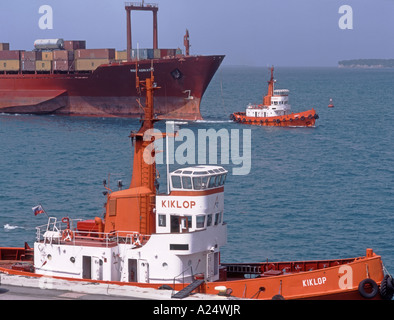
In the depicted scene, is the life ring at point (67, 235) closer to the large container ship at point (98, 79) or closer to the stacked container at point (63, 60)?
the large container ship at point (98, 79)

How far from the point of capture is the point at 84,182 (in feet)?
196

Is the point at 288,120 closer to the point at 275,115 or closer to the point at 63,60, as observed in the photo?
the point at 275,115

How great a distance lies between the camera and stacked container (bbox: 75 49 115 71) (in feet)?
348

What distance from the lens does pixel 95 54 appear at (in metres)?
108

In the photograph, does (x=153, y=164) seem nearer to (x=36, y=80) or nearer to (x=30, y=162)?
(x=30, y=162)

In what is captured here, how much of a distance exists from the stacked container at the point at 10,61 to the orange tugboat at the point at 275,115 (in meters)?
36.3

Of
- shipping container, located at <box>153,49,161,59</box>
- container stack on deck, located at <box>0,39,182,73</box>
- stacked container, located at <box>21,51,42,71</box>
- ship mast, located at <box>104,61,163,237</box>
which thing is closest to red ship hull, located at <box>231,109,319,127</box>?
container stack on deck, located at <box>0,39,182,73</box>

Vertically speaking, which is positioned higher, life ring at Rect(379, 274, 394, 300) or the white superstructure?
the white superstructure

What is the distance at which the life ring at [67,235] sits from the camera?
97.9 ft

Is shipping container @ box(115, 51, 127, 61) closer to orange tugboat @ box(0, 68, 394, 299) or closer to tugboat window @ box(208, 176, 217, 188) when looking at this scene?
orange tugboat @ box(0, 68, 394, 299)

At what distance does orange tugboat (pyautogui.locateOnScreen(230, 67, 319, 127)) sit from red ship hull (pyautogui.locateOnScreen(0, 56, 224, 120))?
23.1ft

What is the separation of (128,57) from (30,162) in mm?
38317

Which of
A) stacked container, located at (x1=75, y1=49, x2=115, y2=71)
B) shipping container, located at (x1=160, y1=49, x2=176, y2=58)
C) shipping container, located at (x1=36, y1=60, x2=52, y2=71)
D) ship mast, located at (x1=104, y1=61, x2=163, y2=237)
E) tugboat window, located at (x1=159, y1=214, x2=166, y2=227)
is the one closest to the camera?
tugboat window, located at (x1=159, y1=214, x2=166, y2=227)
